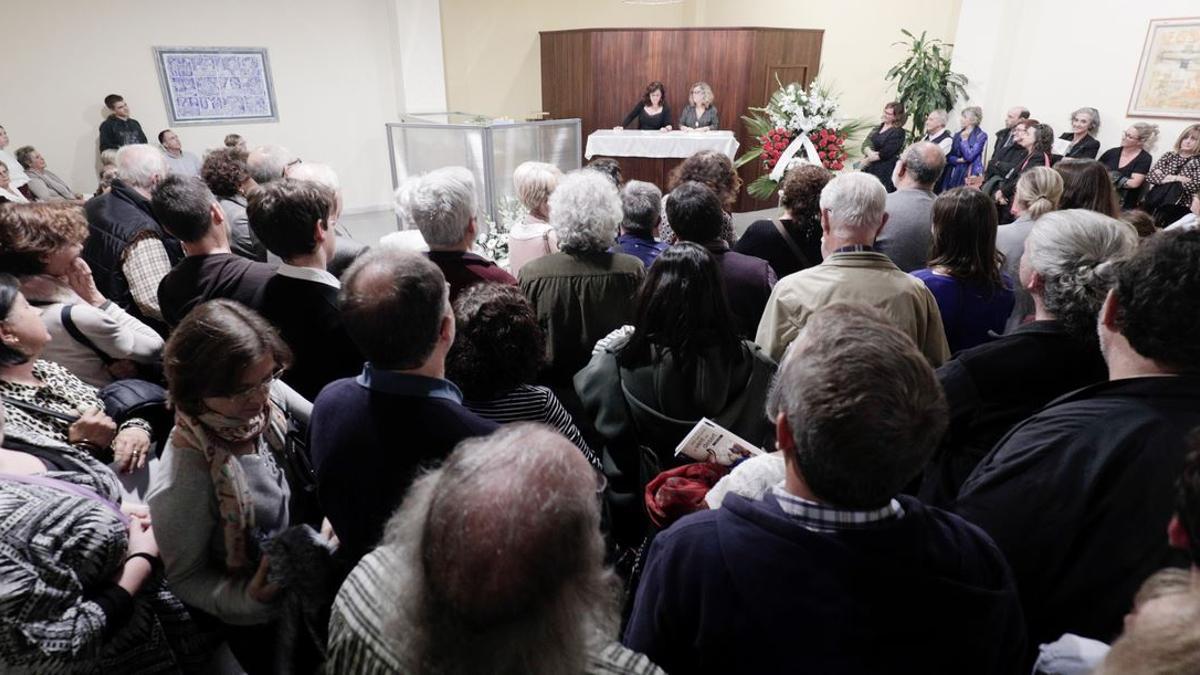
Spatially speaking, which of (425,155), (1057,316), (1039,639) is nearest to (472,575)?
(1039,639)

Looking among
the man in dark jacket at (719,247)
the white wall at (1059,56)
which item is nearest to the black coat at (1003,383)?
the man in dark jacket at (719,247)

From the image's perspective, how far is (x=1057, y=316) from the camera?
156 cm

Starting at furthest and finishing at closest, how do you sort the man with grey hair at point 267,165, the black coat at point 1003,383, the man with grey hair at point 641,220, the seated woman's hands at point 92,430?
the man with grey hair at point 267,165, the man with grey hair at point 641,220, the seated woman's hands at point 92,430, the black coat at point 1003,383

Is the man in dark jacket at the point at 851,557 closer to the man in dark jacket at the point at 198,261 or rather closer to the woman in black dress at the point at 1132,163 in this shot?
the man in dark jacket at the point at 198,261

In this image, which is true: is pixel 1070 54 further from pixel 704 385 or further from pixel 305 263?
pixel 305 263

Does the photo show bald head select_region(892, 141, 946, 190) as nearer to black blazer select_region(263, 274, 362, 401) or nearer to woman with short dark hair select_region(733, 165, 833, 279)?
woman with short dark hair select_region(733, 165, 833, 279)

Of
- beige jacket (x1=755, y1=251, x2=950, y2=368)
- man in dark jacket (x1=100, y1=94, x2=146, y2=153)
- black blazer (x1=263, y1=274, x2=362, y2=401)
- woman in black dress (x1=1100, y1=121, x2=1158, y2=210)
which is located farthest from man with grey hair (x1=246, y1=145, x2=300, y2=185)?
woman in black dress (x1=1100, y1=121, x2=1158, y2=210)

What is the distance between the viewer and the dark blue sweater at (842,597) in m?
0.83

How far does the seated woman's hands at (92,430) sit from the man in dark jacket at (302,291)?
0.47 metres

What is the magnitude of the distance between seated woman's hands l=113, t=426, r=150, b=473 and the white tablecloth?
6441mm

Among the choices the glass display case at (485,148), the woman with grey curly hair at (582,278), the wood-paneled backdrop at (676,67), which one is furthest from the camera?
the wood-paneled backdrop at (676,67)

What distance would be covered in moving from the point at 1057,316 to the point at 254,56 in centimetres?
879

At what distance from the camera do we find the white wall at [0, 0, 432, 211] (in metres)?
6.49

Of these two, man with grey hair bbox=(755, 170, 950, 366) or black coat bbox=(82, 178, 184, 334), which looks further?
black coat bbox=(82, 178, 184, 334)
